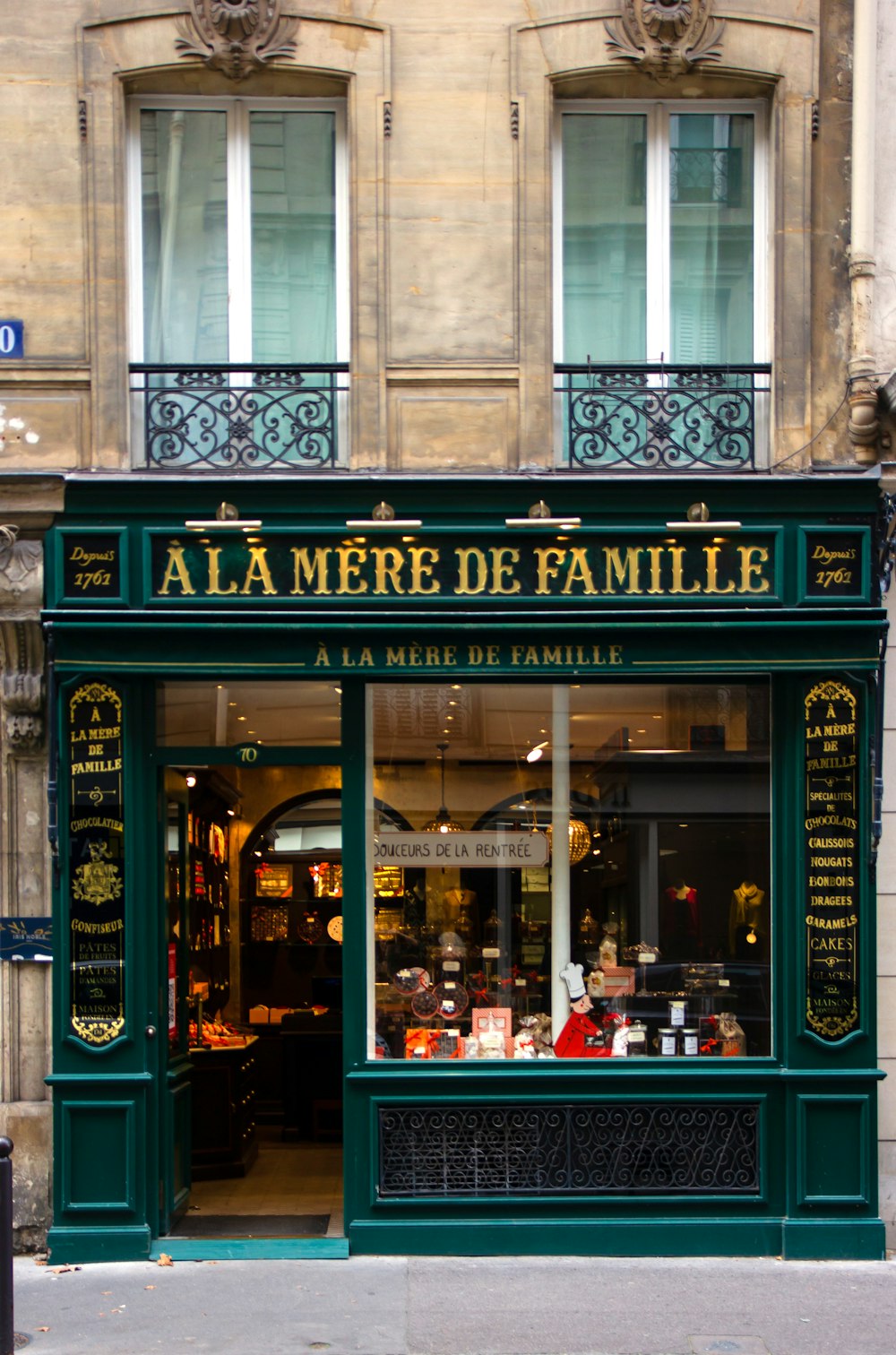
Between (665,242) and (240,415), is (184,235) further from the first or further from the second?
(665,242)

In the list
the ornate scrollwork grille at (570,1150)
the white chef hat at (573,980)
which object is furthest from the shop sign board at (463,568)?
the ornate scrollwork grille at (570,1150)

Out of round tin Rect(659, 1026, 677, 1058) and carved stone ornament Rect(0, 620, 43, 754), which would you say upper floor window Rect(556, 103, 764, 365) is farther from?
round tin Rect(659, 1026, 677, 1058)

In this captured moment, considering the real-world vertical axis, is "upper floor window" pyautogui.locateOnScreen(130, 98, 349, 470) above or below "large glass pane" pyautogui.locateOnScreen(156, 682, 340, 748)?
above

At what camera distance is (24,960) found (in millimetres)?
8914

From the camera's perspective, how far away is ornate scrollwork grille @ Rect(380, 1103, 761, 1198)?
8.75 metres

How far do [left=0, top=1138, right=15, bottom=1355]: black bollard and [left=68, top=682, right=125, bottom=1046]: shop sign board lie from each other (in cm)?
241

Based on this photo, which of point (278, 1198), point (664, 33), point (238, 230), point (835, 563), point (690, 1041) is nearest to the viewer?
point (835, 563)

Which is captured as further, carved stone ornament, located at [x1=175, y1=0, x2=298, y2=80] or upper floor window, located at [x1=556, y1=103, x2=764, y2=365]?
upper floor window, located at [x1=556, y1=103, x2=764, y2=365]

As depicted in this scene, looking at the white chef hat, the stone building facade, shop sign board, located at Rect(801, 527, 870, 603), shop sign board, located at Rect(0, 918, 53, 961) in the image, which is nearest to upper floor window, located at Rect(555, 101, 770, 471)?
the stone building facade

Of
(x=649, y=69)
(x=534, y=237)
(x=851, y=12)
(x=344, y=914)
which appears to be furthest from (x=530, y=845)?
(x=851, y=12)

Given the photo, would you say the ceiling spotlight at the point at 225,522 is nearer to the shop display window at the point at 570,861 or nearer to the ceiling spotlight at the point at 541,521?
the shop display window at the point at 570,861

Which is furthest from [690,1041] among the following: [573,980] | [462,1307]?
[462,1307]

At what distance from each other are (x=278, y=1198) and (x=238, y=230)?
6151mm

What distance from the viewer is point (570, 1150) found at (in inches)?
345
